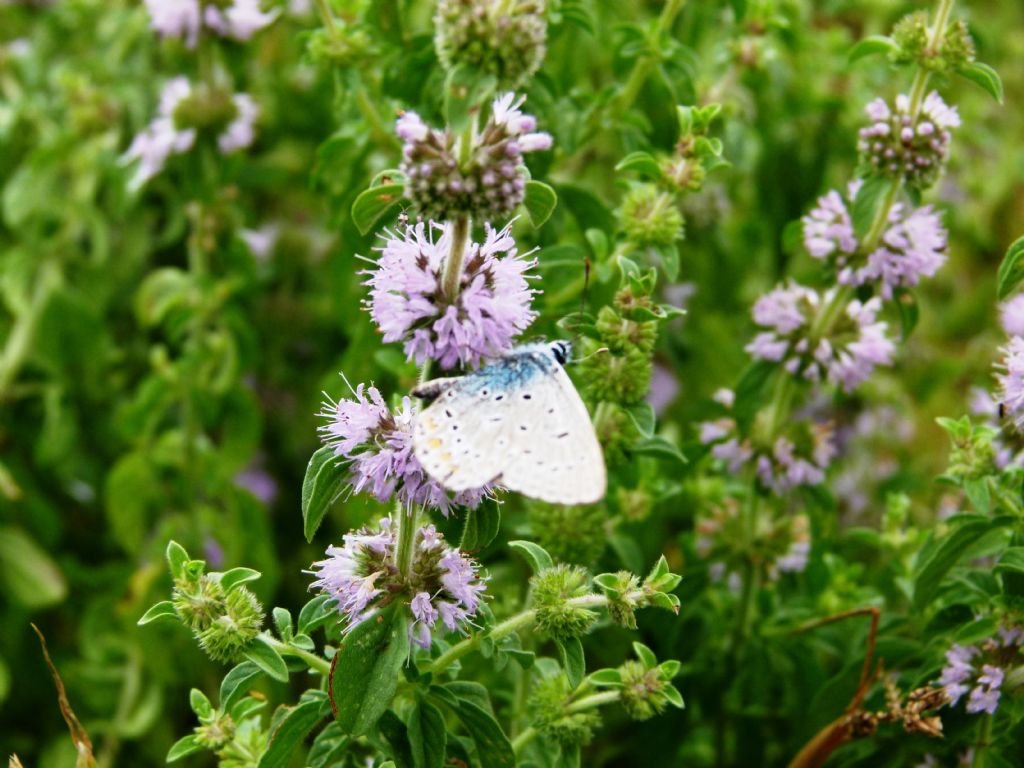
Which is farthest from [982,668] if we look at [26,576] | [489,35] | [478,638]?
[26,576]

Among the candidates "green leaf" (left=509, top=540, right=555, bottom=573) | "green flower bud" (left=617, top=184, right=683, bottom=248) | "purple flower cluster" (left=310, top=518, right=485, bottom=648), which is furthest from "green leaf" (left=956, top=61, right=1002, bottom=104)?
"purple flower cluster" (left=310, top=518, right=485, bottom=648)

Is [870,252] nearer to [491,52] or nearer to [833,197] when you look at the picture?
[833,197]

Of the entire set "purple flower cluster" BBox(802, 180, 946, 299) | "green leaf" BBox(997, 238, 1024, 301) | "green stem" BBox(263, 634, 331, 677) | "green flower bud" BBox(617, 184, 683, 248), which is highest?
"purple flower cluster" BBox(802, 180, 946, 299)

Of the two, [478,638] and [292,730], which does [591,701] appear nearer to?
[478,638]

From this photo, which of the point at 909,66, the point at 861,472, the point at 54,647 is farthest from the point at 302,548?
the point at 909,66

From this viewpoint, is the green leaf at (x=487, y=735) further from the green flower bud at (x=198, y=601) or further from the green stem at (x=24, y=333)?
the green stem at (x=24, y=333)

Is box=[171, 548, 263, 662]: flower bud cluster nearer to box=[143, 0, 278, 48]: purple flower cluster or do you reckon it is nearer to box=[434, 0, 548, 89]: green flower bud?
box=[434, 0, 548, 89]: green flower bud
